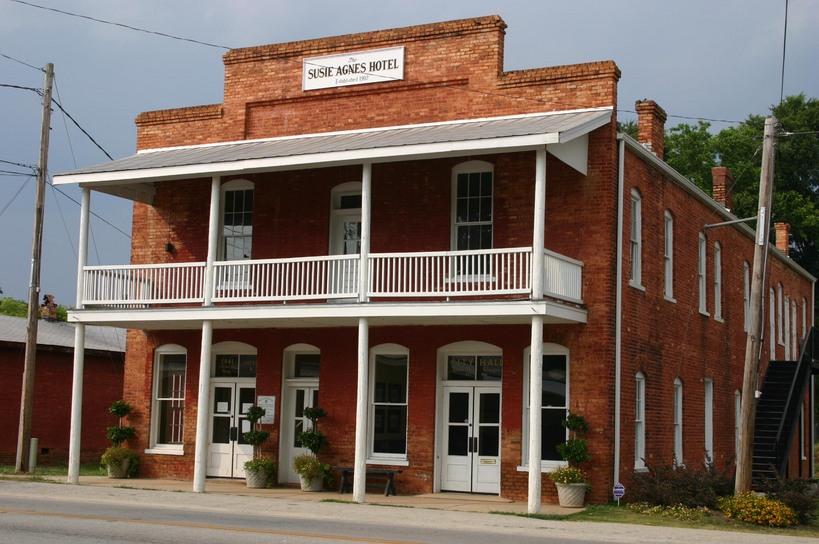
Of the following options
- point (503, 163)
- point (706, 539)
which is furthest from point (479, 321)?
point (706, 539)

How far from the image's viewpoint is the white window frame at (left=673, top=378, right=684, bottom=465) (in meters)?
23.6

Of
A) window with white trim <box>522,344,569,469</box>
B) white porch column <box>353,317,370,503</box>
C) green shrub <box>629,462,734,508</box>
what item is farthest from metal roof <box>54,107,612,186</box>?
green shrub <box>629,462,734,508</box>

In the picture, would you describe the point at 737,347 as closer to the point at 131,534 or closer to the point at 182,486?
the point at 182,486

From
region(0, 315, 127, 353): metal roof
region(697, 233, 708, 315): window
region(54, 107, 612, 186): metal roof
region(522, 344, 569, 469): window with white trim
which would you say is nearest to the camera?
region(54, 107, 612, 186): metal roof

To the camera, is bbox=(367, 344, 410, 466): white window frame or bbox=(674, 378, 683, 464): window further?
bbox=(674, 378, 683, 464): window

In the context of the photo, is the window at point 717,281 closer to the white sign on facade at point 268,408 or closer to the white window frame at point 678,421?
the white window frame at point 678,421

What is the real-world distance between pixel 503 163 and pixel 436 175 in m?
1.42

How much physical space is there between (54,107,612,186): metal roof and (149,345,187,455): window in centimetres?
433

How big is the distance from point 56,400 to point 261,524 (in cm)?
1742

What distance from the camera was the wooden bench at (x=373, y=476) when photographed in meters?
20.8

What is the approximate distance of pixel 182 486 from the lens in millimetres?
21953

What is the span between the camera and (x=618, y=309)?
20.3 meters

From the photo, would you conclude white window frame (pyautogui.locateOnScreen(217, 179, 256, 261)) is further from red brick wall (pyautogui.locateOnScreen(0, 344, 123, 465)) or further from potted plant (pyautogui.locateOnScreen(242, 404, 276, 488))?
red brick wall (pyautogui.locateOnScreen(0, 344, 123, 465))

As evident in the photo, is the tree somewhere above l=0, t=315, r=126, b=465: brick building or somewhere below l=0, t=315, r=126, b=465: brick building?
above
